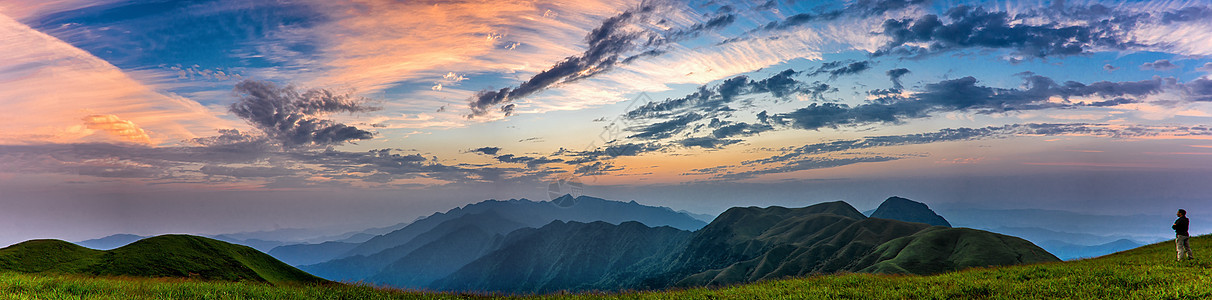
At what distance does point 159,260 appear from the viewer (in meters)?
52.8

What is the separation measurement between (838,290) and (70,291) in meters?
27.5

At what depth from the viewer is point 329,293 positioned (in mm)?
18000

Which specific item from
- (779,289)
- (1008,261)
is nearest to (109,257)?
(779,289)

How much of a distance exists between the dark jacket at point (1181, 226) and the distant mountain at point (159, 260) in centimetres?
Answer: 5834

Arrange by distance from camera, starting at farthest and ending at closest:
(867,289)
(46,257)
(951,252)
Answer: (951,252), (46,257), (867,289)

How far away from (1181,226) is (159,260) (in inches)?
3387

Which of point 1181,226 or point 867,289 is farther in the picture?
point 1181,226

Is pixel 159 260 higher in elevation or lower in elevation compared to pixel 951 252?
higher

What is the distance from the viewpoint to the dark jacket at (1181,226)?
26.4 metres

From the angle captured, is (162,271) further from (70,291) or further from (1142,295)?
(1142,295)

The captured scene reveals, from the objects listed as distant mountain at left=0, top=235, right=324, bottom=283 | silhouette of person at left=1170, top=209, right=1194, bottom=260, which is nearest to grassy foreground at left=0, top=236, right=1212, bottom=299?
silhouette of person at left=1170, top=209, right=1194, bottom=260

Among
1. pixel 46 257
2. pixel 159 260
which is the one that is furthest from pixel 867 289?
pixel 46 257

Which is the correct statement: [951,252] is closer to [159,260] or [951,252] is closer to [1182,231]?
[1182,231]

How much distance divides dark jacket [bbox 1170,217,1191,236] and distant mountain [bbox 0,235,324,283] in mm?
58343
